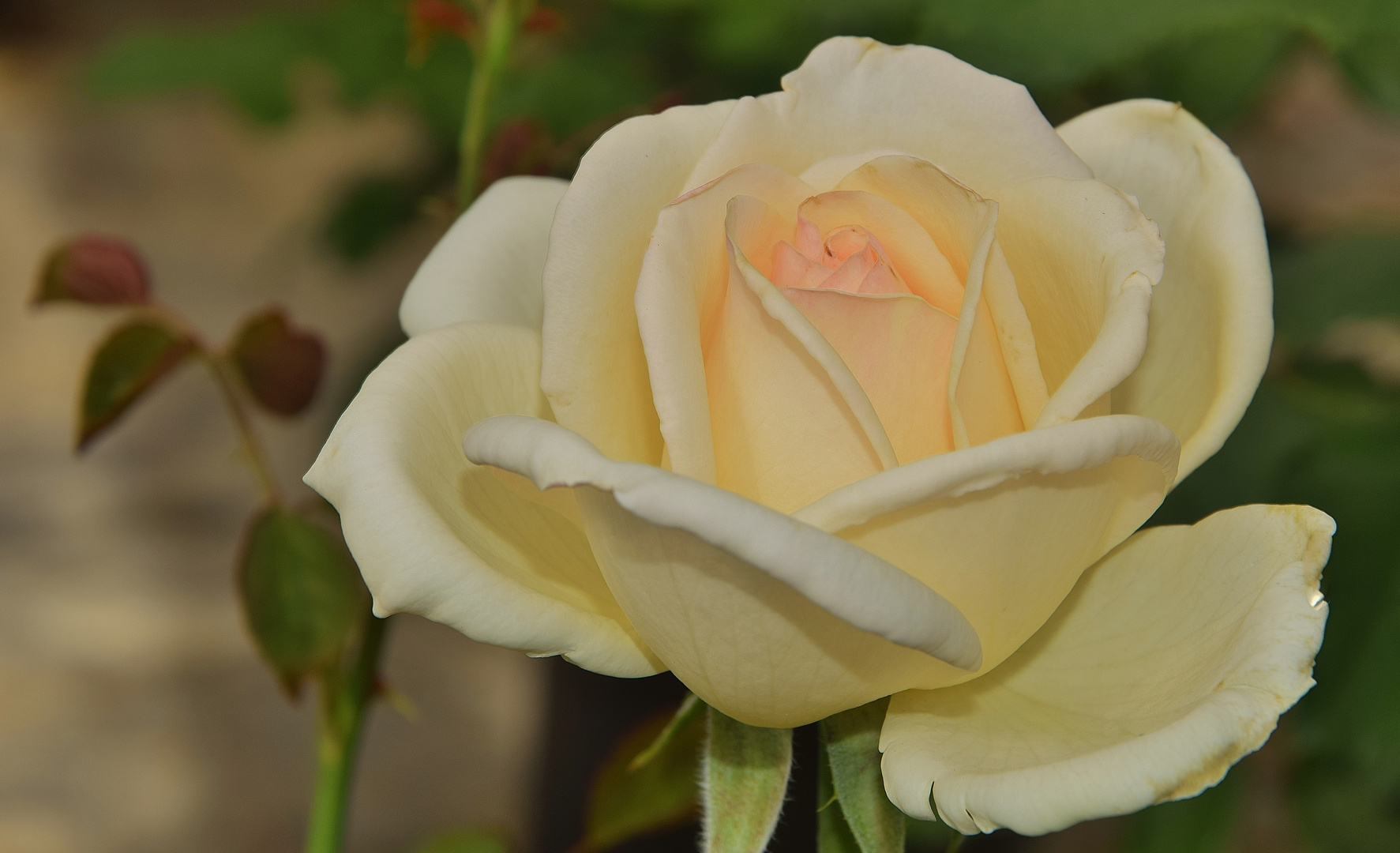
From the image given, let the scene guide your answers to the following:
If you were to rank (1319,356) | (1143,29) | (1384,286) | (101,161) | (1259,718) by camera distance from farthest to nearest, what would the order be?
(101,161) → (1319,356) → (1384,286) → (1143,29) → (1259,718)

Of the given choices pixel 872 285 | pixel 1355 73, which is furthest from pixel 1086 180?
pixel 1355 73

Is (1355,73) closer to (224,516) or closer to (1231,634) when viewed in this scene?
(1231,634)

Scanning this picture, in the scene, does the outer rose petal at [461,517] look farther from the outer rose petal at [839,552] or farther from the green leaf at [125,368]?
the green leaf at [125,368]

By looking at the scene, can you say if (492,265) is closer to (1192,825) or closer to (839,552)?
(839,552)

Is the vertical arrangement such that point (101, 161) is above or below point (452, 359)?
below

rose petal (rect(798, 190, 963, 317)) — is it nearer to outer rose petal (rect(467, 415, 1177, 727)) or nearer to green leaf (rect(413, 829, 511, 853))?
outer rose petal (rect(467, 415, 1177, 727))

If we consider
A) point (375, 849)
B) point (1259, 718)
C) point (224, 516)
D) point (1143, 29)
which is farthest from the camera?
point (224, 516)

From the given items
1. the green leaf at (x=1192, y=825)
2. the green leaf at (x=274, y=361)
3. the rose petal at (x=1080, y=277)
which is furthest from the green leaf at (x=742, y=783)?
the green leaf at (x=1192, y=825)
